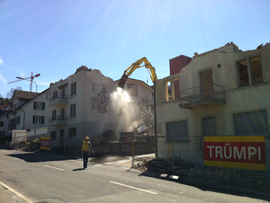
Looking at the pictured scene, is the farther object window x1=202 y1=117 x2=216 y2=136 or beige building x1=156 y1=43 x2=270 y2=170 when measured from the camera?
window x1=202 y1=117 x2=216 y2=136

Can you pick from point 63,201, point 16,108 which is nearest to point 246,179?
point 63,201

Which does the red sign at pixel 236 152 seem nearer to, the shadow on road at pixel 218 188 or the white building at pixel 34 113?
the shadow on road at pixel 218 188

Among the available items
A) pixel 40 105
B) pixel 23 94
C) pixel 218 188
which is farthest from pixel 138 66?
pixel 23 94

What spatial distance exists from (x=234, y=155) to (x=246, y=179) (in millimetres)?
1070

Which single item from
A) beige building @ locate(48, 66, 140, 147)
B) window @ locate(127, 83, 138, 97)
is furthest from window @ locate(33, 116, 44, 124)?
window @ locate(127, 83, 138, 97)

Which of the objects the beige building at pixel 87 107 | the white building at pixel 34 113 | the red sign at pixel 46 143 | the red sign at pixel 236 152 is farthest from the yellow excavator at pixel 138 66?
the white building at pixel 34 113

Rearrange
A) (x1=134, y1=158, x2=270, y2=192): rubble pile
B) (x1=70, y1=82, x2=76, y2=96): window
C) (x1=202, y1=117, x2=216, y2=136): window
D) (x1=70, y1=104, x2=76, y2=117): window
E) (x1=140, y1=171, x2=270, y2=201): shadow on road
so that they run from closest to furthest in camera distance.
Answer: (x1=140, y1=171, x2=270, y2=201): shadow on road, (x1=134, y1=158, x2=270, y2=192): rubble pile, (x1=202, y1=117, x2=216, y2=136): window, (x1=70, y1=104, x2=76, y2=117): window, (x1=70, y1=82, x2=76, y2=96): window

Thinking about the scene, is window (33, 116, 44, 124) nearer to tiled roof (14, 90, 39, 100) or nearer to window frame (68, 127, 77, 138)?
tiled roof (14, 90, 39, 100)

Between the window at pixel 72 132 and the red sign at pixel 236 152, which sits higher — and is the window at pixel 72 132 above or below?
above

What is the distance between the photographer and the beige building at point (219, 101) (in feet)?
42.3

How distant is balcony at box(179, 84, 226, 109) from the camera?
14.2 metres

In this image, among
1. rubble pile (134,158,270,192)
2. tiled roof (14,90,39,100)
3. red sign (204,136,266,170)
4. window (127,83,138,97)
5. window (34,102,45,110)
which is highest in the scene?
tiled roof (14,90,39,100)

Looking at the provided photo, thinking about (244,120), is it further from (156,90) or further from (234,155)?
(156,90)

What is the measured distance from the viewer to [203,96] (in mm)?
15414
